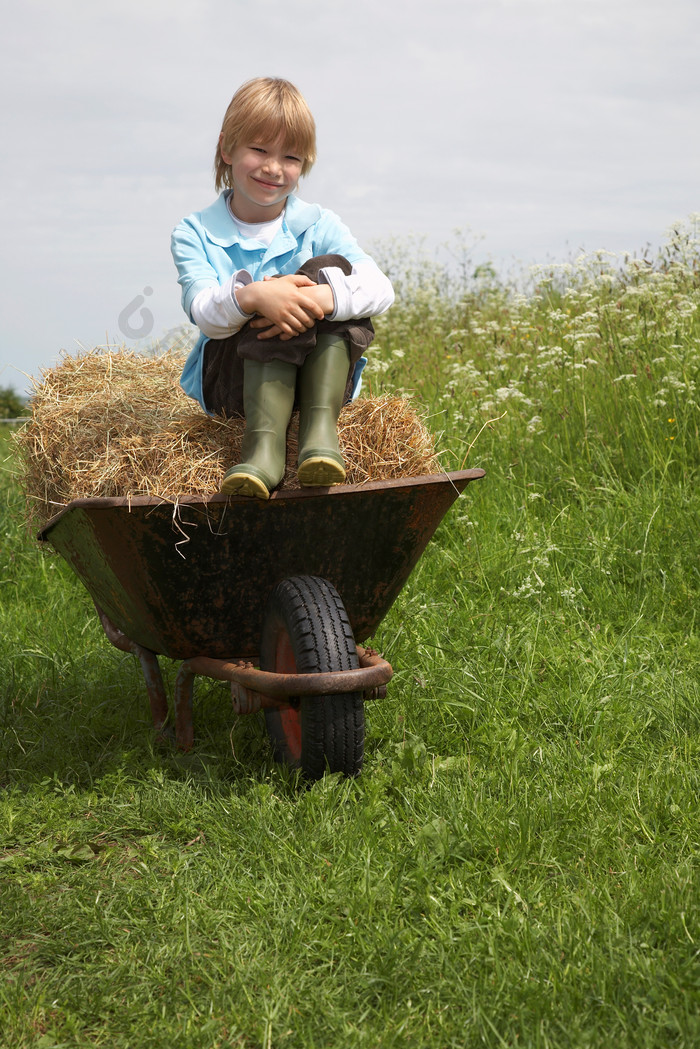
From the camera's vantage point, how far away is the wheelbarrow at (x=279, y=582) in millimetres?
2658

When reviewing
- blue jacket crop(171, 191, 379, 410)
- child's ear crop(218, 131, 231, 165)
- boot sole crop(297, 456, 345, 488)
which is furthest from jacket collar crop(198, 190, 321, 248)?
boot sole crop(297, 456, 345, 488)

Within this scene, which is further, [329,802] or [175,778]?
[175,778]

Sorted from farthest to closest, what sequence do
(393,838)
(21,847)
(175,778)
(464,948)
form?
(175,778) < (21,847) < (393,838) < (464,948)

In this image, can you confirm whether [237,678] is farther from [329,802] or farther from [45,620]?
[45,620]

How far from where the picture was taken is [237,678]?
2.78m

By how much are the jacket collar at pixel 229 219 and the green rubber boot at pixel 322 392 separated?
59 cm

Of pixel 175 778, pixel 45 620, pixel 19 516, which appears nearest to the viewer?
pixel 175 778

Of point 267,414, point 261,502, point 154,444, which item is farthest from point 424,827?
point 154,444

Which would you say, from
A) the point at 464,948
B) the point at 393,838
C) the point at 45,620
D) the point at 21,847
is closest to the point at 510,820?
the point at 393,838

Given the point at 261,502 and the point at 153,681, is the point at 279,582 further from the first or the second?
the point at 153,681

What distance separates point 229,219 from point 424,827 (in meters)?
1.98

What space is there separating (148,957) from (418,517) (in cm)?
138

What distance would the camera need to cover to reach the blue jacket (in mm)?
3082

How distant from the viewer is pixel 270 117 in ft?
9.71
